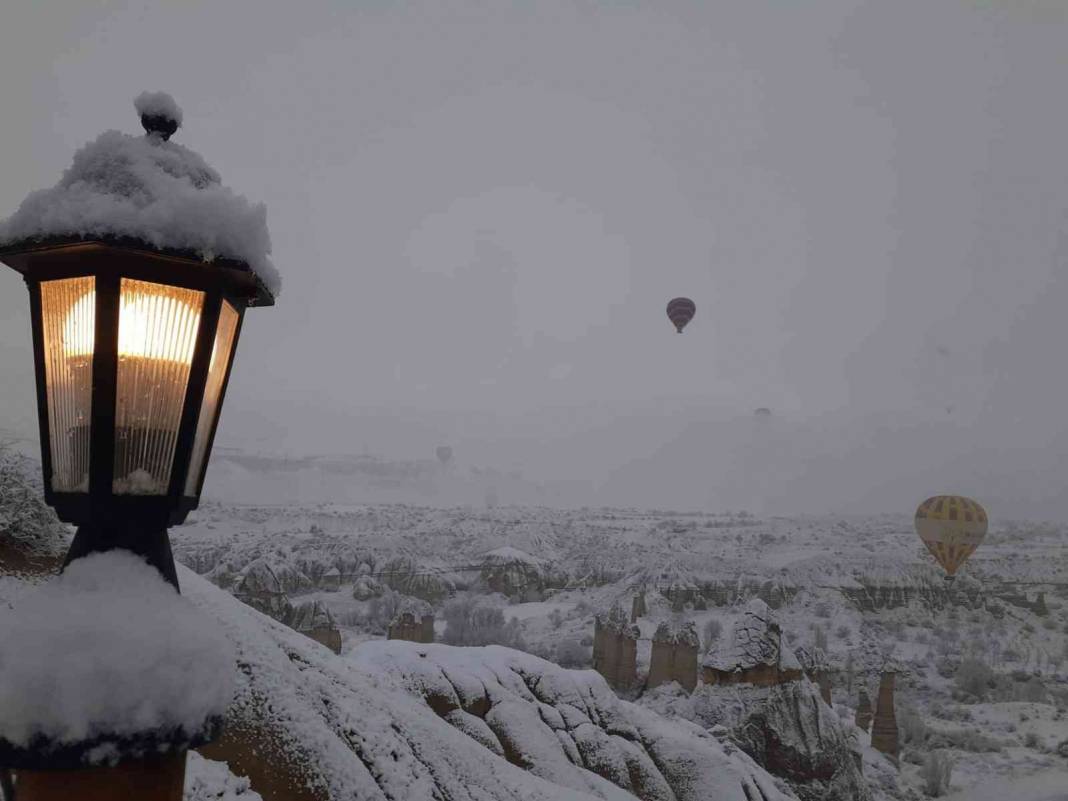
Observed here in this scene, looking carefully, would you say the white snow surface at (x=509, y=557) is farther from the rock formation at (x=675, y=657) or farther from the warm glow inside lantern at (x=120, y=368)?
the warm glow inside lantern at (x=120, y=368)

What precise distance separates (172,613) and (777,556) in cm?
5015

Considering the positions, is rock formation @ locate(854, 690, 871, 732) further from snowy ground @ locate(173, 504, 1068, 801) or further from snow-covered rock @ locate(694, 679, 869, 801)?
snow-covered rock @ locate(694, 679, 869, 801)

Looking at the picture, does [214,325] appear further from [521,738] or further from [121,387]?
[521,738]

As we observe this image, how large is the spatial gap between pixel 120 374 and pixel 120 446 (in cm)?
20

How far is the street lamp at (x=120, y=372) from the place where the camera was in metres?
1.87

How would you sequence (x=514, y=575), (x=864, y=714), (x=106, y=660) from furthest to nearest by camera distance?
1. (x=514, y=575)
2. (x=864, y=714)
3. (x=106, y=660)

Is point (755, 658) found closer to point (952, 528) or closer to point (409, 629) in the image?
point (409, 629)

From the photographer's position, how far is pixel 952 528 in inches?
1550

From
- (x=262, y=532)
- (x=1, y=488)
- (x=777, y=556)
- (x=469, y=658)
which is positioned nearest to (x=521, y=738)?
(x=469, y=658)

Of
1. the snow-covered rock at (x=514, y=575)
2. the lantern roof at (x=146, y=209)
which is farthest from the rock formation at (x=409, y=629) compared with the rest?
the lantern roof at (x=146, y=209)

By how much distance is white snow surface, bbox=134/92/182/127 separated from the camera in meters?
2.12

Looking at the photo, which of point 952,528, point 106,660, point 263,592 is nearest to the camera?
point 106,660

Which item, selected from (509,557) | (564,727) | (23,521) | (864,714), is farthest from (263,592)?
(509,557)

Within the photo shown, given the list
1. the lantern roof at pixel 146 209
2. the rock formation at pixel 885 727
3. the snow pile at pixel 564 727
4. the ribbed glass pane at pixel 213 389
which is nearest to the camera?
the lantern roof at pixel 146 209
